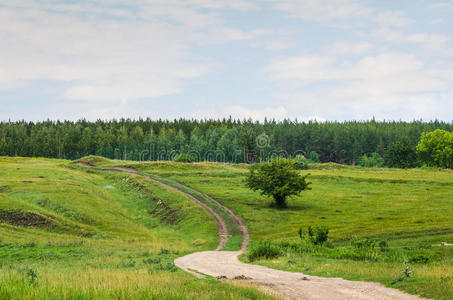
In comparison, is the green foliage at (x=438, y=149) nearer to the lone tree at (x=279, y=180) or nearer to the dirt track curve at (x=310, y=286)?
the lone tree at (x=279, y=180)

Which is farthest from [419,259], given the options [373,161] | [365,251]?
[373,161]

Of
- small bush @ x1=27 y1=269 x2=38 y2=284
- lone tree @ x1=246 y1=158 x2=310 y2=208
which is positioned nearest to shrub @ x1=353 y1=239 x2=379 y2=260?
small bush @ x1=27 y1=269 x2=38 y2=284

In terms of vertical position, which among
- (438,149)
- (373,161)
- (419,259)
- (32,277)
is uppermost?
(438,149)

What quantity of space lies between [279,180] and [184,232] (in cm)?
1958

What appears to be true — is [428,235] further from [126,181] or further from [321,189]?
[126,181]

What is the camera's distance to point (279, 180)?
63.6 metres

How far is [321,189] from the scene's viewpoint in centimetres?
8300

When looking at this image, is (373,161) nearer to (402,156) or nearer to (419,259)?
(402,156)

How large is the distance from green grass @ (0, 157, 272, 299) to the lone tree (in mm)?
11688

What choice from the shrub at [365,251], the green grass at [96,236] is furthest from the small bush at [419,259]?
the green grass at [96,236]

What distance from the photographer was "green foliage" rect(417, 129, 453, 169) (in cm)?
12588

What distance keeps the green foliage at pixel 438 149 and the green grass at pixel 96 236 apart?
95454 mm

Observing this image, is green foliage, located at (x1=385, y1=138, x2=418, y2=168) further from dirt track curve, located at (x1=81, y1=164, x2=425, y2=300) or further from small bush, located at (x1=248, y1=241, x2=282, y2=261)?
dirt track curve, located at (x1=81, y1=164, x2=425, y2=300)

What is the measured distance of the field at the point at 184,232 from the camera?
46.3ft
